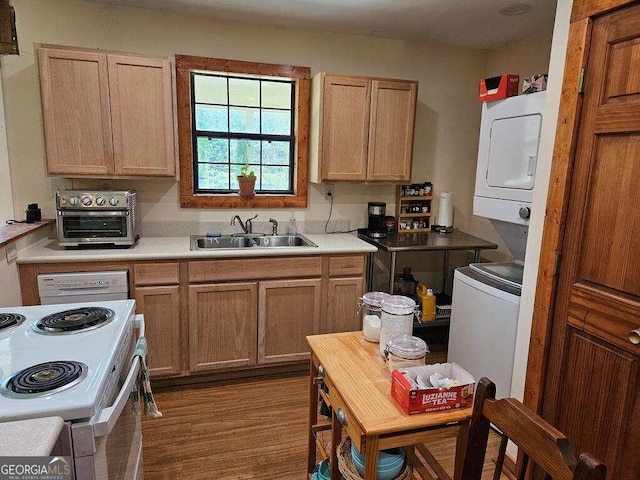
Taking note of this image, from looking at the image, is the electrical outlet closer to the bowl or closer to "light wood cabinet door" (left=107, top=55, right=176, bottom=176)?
"light wood cabinet door" (left=107, top=55, right=176, bottom=176)

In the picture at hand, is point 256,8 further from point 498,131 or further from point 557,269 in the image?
point 557,269

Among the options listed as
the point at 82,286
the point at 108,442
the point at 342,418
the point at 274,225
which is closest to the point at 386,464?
the point at 342,418

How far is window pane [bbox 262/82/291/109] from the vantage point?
3.39 m

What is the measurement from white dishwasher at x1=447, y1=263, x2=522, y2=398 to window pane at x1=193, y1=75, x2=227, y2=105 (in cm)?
222

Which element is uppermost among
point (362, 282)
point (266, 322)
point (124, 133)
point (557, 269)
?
point (124, 133)

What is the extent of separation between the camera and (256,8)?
293cm

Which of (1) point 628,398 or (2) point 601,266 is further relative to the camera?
(2) point 601,266

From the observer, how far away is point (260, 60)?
3.27 meters

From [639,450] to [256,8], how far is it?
319 cm

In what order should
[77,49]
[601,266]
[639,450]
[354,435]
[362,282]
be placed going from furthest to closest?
1. [362,282]
2. [77,49]
3. [601,266]
4. [639,450]
5. [354,435]

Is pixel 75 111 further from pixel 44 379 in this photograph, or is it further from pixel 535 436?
pixel 535 436

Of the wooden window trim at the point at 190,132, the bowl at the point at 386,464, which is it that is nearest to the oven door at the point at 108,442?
the bowl at the point at 386,464

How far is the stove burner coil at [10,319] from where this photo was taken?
1.58 m

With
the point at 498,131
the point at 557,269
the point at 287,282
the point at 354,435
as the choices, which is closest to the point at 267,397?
the point at 287,282
